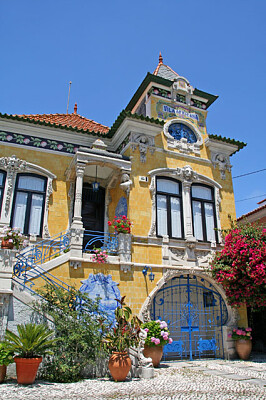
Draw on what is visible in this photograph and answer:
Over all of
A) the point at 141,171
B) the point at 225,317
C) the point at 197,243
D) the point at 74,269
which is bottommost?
the point at 225,317

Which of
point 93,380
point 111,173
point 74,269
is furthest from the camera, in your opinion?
point 111,173

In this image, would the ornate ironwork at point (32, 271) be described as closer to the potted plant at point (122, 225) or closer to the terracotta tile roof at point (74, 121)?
the potted plant at point (122, 225)

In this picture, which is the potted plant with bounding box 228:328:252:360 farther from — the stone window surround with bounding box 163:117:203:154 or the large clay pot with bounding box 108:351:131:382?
the stone window surround with bounding box 163:117:203:154

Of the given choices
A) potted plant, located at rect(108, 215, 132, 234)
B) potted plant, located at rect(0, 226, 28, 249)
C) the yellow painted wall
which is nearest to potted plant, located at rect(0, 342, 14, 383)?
potted plant, located at rect(0, 226, 28, 249)

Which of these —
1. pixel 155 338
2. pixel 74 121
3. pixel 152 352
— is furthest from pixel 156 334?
pixel 74 121

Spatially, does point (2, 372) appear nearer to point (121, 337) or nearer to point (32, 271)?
point (121, 337)

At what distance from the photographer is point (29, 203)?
12.0m

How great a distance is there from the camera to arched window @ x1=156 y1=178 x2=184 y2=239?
1228cm

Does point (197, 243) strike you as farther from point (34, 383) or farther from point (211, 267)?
point (34, 383)

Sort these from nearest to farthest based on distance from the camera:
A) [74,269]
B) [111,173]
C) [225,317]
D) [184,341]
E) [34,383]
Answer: [34,383]
[74,269]
[184,341]
[225,317]
[111,173]

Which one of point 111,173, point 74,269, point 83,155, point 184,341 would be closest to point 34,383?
point 74,269

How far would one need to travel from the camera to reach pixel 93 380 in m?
7.43

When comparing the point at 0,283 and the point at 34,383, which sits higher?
the point at 0,283

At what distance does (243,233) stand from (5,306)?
26.4 feet
